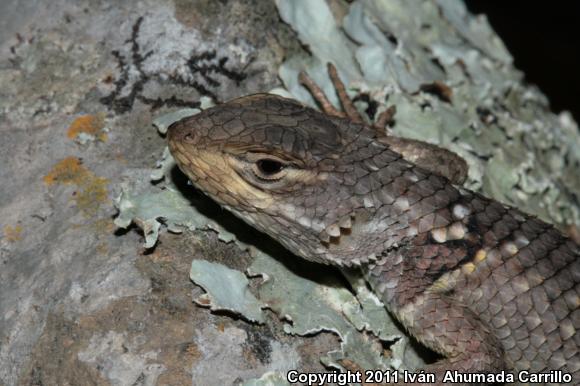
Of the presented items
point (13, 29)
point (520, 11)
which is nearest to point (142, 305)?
point (13, 29)

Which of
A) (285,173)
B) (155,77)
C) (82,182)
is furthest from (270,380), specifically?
(155,77)

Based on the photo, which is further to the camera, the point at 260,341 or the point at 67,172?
the point at 67,172

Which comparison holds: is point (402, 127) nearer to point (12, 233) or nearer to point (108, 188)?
point (108, 188)

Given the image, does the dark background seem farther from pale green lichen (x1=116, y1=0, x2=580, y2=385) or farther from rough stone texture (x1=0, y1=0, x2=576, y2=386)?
rough stone texture (x1=0, y1=0, x2=576, y2=386)

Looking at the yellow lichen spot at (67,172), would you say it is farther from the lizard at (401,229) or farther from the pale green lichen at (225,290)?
the pale green lichen at (225,290)

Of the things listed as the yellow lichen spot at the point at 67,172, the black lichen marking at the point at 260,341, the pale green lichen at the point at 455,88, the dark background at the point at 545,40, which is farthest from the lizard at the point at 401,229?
the dark background at the point at 545,40
